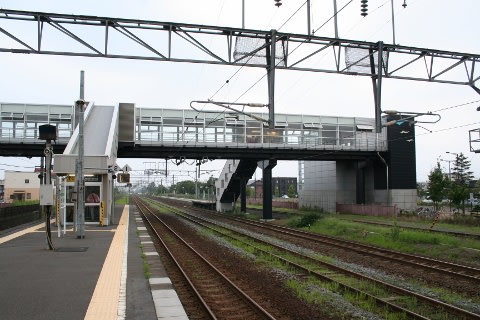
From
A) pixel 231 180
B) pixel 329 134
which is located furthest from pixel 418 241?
pixel 231 180

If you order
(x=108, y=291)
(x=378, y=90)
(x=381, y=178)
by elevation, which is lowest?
(x=108, y=291)

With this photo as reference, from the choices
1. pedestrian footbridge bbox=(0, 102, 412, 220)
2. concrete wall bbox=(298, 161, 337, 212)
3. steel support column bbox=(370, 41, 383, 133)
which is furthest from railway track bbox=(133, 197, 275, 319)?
concrete wall bbox=(298, 161, 337, 212)

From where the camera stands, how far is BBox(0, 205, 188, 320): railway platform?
7.58 m

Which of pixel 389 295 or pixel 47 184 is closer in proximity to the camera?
pixel 389 295

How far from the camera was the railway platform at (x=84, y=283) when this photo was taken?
7.58 m

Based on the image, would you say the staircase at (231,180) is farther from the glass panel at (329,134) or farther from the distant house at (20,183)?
the distant house at (20,183)

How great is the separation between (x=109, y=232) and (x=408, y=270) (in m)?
14.2

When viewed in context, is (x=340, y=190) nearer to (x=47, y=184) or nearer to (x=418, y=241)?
(x=418, y=241)

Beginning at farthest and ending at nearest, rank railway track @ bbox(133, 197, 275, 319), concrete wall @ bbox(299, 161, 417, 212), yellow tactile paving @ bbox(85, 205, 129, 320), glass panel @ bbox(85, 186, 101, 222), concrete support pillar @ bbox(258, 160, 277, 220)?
concrete wall @ bbox(299, 161, 417, 212) < concrete support pillar @ bbox(258, 160, 277, 220) < glass panel @ bbox(85, 186, 101, 222) < railway track @ bbox(133, 197, 275, 319) < yellow tactile paving @ bbox(85, 205, 129, 320)

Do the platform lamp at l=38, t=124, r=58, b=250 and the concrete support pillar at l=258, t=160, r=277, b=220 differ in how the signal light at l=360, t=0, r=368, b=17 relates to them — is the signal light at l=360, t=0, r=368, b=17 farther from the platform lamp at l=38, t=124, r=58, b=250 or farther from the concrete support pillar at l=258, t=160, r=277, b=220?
the concrete support pillar at l=258, t=160, r=277, b=220

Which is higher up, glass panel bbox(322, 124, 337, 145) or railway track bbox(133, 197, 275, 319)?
glass panel bbox(322, 124, 337, 145)

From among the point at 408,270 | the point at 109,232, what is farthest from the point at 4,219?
the point at 408,270

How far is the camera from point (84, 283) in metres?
9.83

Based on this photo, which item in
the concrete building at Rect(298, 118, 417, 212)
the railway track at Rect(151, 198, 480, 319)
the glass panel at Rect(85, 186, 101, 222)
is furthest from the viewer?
the concrete building at Rect(298, 118, 417, 212)
